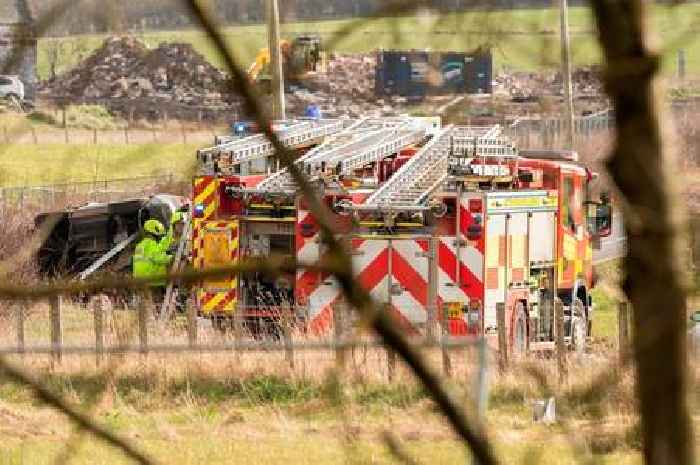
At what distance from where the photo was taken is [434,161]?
1673 centimetres

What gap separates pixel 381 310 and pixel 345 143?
15.1 meters

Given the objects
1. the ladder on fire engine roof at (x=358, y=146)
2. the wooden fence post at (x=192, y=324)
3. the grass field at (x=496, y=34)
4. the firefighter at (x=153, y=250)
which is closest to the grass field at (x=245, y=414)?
the wooden fence post at (x=192, y=324)

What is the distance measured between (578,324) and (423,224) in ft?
8.38

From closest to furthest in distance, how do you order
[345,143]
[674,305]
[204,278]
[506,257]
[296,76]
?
[674,305] → [204,278] → [296,76] → [506,257] → [345,143]

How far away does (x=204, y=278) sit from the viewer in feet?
7.71

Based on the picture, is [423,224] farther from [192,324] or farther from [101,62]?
[101,62]

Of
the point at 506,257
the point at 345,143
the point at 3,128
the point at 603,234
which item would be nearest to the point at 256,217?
the point at 345,143

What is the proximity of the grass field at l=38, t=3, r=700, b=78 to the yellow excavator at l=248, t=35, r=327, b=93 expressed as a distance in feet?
0.11

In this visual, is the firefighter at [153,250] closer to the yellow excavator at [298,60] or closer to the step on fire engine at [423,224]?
the step on fire engine at [423,224]

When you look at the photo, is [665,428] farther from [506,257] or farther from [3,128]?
[506,257]

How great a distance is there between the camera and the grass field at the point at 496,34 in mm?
2367

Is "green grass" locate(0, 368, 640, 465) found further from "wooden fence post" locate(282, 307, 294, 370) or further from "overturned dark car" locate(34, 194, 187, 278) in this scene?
"overturned dark car" locate(34, 194, 187, 278)

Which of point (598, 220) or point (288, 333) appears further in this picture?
point (598, 220)

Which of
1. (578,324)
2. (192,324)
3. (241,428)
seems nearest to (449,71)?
(241,428)
